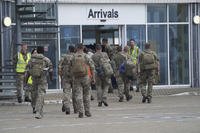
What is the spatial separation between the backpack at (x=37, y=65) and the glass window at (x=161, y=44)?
10.7 m

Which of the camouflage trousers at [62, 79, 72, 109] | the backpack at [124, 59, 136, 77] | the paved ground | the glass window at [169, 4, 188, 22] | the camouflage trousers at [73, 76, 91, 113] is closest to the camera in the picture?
the paved ground

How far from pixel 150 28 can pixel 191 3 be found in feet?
6.96

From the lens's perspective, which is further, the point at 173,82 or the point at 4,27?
the point at 173,82

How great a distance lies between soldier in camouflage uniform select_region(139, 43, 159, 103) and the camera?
20.6 meters

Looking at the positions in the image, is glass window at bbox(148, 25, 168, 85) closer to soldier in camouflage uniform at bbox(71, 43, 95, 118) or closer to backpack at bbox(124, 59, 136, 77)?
backpack at bbox(124, 59, 136, 77)

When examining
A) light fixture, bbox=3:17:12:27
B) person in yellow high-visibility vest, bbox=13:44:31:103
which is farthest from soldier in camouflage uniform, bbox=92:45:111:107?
light fixture, bbox=3:17:12:27

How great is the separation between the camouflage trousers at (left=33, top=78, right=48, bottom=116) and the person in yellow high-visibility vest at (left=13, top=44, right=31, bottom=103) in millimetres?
4222

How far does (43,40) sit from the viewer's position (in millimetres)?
23703

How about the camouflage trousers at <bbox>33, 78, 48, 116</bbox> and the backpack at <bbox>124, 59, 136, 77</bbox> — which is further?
the backpack at <bbox>124, 59, 136, 77</bbox>

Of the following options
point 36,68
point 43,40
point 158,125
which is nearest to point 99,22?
point 43,40

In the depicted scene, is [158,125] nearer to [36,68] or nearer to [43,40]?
[36,68]

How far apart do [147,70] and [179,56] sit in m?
6.85

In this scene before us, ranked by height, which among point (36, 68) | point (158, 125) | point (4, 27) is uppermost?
point (4, 27)

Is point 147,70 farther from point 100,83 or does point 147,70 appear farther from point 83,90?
point 83,90
